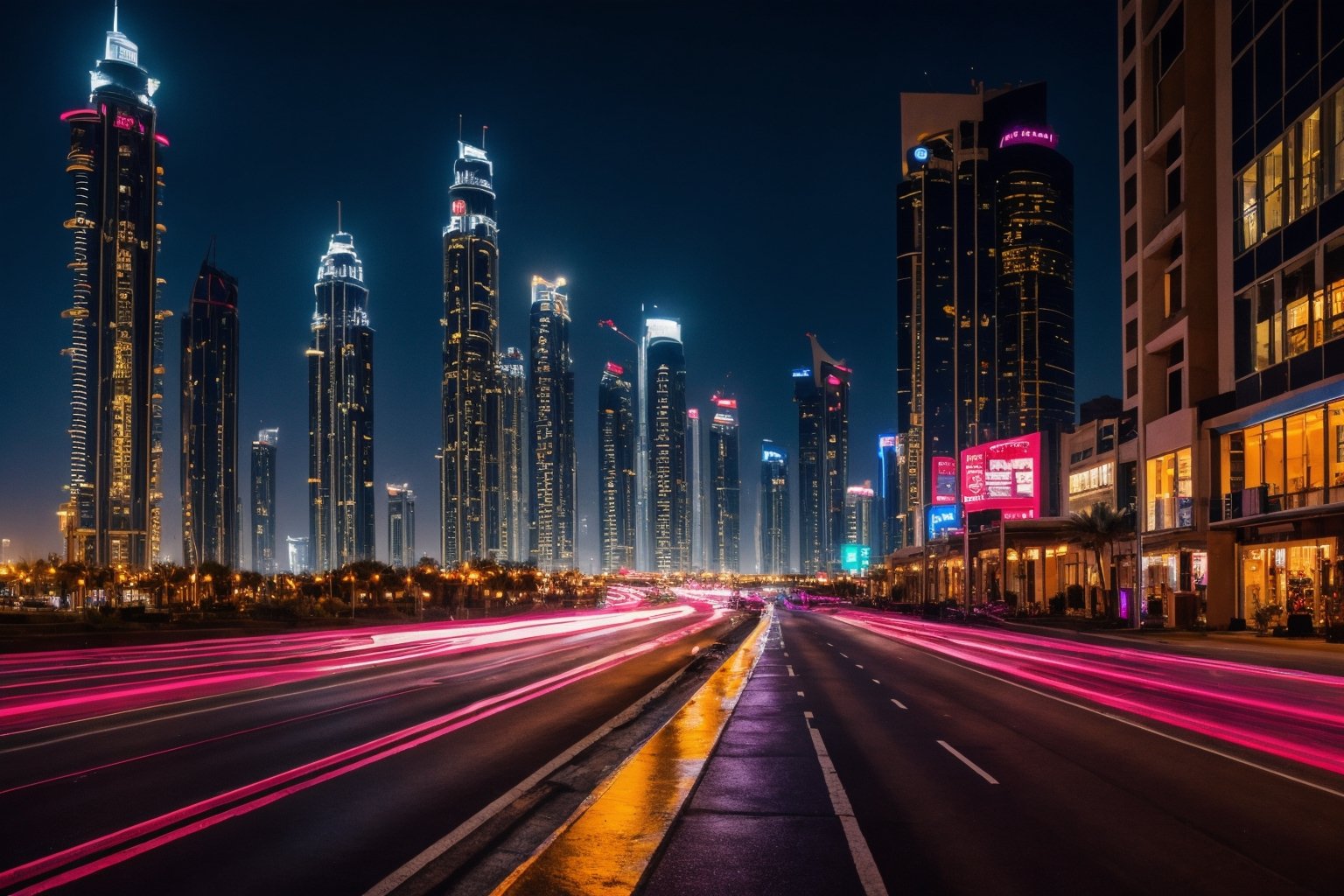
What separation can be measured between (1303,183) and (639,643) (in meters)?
32.6

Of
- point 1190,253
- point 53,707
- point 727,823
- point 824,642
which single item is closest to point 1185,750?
point 727,823

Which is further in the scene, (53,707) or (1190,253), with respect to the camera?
(1190,253)

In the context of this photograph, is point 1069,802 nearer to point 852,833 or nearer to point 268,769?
point 852,833

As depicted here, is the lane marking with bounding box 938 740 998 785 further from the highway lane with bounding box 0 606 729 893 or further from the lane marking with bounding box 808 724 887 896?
the highway lane with bounding box 0 606 729 893

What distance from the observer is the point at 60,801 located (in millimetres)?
11000

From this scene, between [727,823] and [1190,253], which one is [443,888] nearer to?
[727,823]

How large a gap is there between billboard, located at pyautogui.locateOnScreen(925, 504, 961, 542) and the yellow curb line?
107493 millimetres

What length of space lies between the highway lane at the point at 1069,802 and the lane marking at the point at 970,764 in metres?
0.02

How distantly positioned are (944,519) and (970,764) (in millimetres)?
110784

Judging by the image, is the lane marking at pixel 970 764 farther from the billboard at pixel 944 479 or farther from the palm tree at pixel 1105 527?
the billboard at pixel 944 479

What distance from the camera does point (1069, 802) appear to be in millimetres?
11375

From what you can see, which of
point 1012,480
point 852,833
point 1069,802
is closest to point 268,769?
point 852,833

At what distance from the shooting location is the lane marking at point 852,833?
8102 mm

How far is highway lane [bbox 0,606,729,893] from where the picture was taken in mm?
8656
